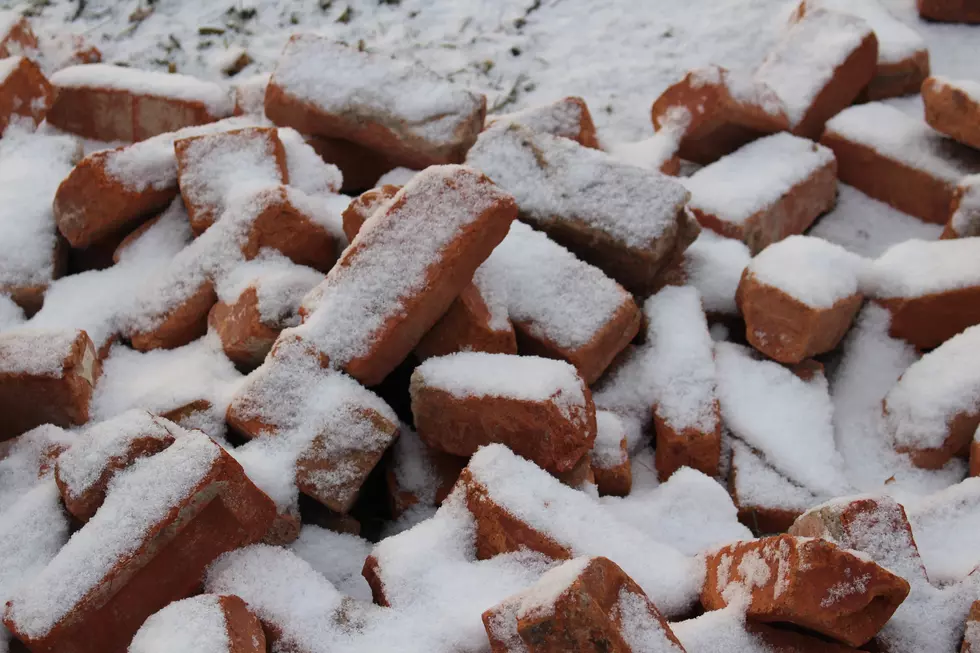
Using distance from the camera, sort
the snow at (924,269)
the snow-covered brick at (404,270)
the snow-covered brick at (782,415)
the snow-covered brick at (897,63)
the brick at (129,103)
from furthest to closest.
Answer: the snow-covered brick at (897,63)
the brick at (129,103)
the snow at (924,269)
the snow-covered brick at (782,415)
the snow-covered brick at (404,270)

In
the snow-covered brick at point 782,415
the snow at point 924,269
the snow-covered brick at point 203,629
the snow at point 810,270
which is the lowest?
the snow-covered brick at point 782,415

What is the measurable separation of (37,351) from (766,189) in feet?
6.37

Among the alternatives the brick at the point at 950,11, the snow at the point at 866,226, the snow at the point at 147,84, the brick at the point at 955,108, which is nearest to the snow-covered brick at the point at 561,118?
the snow at the point at 866,226

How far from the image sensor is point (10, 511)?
1.89 m

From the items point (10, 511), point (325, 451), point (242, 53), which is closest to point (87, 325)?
point (10, 511)

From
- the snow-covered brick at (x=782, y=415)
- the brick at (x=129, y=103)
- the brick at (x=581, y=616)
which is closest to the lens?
the brick at (x=581, y=616)

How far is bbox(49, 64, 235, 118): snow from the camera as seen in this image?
2.99 meters

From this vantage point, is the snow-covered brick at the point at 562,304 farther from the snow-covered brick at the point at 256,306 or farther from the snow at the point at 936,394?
the snow at the point at 936,394

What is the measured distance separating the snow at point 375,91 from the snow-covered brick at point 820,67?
105 centimetres

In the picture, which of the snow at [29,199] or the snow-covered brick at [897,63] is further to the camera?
the snow-covered brick at [897,63]

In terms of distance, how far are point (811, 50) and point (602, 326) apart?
1596mm

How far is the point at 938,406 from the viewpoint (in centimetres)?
221

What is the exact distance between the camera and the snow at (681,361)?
220 centimetres

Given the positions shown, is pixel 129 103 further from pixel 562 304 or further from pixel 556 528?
pixel 556 528
